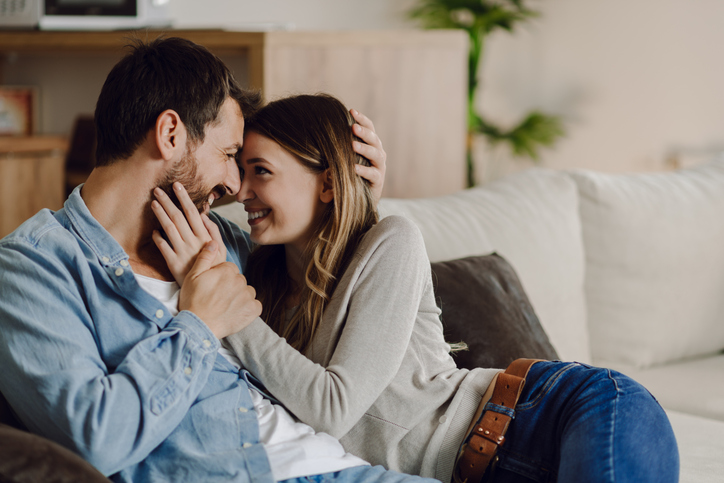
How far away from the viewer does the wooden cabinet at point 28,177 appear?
8.16ft

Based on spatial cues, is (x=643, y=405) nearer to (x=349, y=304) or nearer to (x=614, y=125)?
(x=349, y=304)

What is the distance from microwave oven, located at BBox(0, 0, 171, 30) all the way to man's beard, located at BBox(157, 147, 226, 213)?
59.4 inches

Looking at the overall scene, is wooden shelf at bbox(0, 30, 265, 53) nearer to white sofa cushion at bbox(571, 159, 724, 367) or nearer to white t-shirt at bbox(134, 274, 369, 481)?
white sofa cushion at bbox(571, 159, 724, 367)

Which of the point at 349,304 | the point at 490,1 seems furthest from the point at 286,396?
the point at 490,1

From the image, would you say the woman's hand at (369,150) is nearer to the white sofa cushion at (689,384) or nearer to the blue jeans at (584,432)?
the blue jeans at (584,432)

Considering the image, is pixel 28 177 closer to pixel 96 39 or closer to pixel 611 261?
pixel 96 39

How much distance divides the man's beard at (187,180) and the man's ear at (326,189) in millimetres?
223

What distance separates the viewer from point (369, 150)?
1.30 meters

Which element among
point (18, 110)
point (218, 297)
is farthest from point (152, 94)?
point (18, 110)

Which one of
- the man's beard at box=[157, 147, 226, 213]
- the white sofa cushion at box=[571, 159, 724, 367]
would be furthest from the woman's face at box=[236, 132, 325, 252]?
the white sofa cushion at box=[571, 159, 724, 367]

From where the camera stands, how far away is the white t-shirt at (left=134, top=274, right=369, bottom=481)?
0.99 meters

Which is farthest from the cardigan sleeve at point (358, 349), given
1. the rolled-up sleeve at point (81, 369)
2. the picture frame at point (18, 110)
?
the picture frame at point (18, 110)

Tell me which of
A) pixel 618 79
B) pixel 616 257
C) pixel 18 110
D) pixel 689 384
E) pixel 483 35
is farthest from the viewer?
pixel 618 79

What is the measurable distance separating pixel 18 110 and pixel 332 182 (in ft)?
7.53
